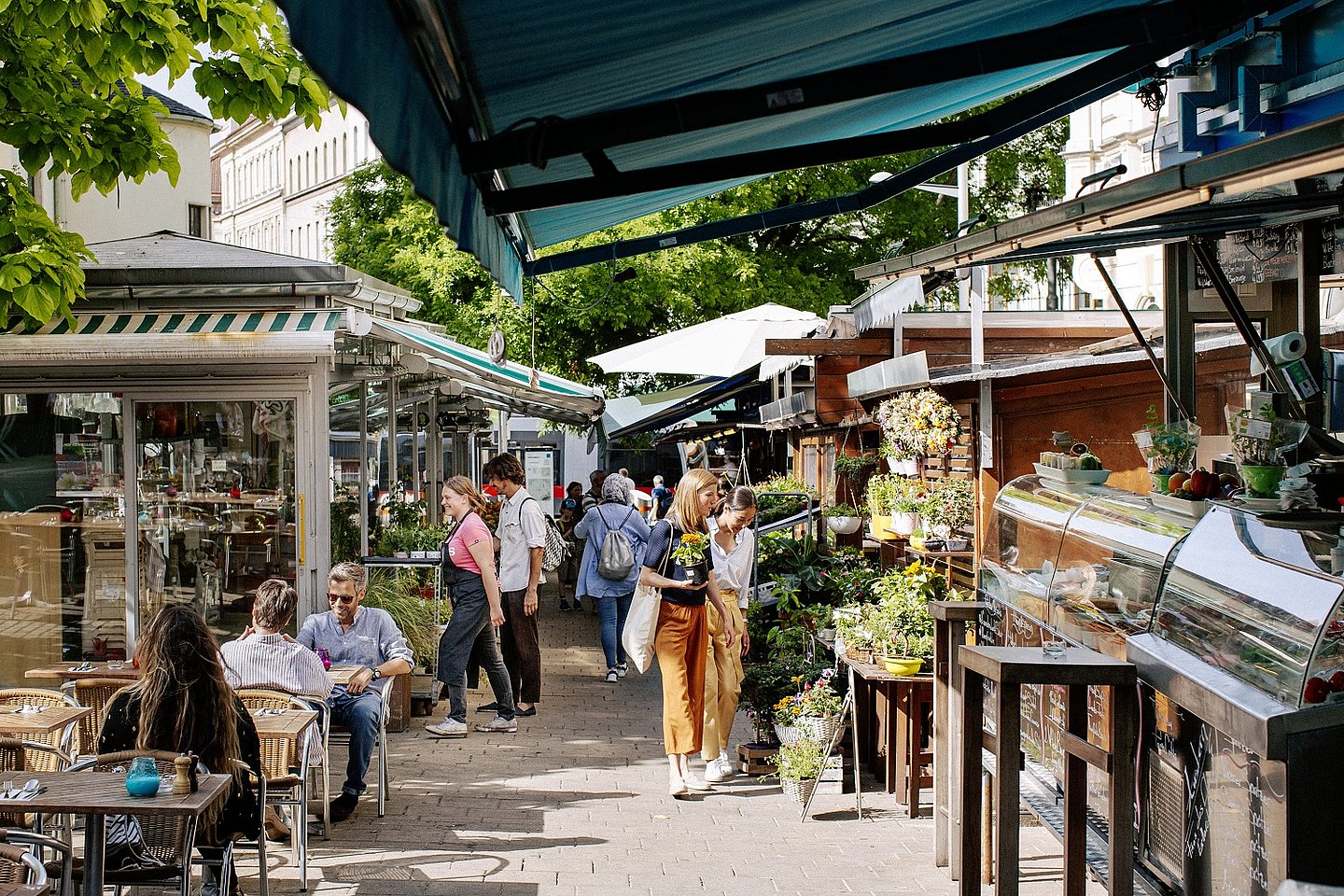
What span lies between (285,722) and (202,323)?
4.50m

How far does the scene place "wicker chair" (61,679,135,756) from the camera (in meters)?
7.15

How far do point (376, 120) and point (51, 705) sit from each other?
554cm

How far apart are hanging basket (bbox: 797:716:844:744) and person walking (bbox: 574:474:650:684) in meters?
4.87

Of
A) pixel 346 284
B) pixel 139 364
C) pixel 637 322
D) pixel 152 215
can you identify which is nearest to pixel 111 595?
pixel 139 364

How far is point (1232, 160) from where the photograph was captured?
2.91 meters

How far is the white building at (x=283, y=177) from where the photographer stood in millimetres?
65250

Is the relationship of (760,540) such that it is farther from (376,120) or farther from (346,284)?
(376,120)

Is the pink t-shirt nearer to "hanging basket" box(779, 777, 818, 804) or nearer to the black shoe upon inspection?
the black shoe

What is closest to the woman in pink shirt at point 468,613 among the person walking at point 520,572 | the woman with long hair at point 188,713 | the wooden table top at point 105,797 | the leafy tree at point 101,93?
the person walking at point 520,572

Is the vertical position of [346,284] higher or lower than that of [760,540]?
higher

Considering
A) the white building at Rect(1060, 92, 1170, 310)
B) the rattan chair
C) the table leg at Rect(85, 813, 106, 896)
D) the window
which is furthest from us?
the window

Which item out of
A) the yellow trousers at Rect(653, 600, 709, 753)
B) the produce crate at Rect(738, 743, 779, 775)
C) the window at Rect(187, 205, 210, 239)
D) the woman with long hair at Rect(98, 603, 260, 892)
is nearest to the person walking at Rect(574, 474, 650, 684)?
the produce crate at Rect(738, 743, 779, 775)

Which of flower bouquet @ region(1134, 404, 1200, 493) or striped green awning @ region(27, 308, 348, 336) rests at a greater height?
striped green awning @ region(27, 308, 348, 336)

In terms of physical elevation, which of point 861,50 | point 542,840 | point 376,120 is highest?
point 861,50
